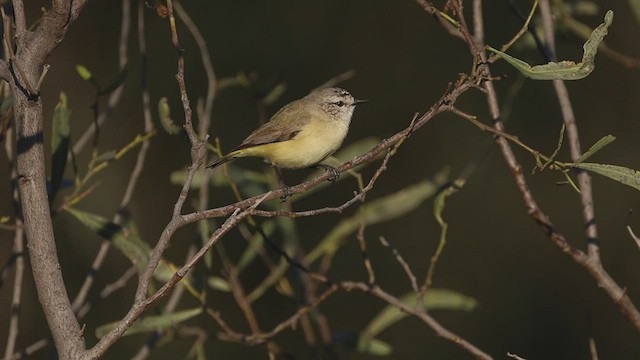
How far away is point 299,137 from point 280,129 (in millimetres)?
97

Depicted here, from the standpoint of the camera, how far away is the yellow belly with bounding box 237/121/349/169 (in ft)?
11.1

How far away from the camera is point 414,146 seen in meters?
5.37

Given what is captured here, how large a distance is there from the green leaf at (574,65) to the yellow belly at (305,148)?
1.54m

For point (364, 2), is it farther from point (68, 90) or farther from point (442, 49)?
point (68, 90)

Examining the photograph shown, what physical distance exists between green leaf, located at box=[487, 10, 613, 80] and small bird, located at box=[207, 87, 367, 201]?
A: 151 centimetres

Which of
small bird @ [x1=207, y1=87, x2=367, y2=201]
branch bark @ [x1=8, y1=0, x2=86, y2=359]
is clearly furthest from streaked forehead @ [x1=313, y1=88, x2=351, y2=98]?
branch bark @ [x1=8, y1=0, x2=86, y2=359]

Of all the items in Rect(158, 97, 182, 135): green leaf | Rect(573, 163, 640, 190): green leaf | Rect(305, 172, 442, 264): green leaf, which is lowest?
Rect(573, 163, 640, 190): green leaf

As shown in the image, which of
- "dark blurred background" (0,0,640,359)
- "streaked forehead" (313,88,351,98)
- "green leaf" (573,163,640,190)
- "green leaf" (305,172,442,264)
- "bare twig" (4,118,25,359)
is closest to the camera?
"green leaf" (573,163,640,190)

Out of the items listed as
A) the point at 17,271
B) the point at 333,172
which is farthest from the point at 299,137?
the point at 17,271

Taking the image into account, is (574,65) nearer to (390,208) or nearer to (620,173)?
(620,173)

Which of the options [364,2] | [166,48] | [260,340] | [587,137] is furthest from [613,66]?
[260,340]

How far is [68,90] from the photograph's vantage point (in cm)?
492

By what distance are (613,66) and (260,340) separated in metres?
3.56

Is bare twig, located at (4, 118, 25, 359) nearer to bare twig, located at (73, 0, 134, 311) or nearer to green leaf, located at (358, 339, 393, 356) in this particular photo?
bare twig, located at (73, 0, 134, 311)
